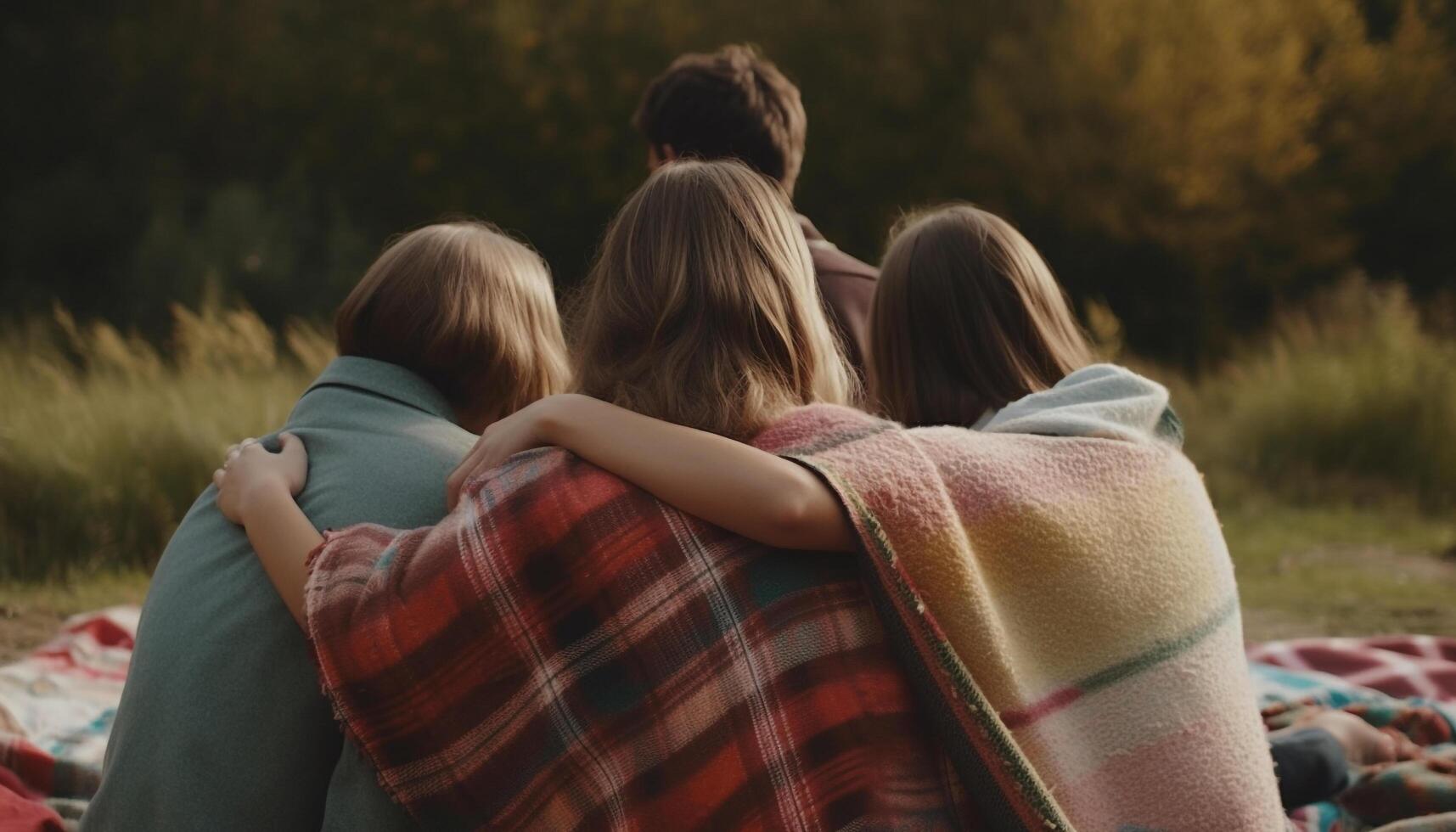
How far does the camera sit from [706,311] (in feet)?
6.51

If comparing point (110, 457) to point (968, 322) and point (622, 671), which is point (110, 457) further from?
point (622, 671)

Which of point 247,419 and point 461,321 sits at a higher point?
point 461,321

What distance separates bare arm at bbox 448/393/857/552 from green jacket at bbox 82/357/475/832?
0.39 meters

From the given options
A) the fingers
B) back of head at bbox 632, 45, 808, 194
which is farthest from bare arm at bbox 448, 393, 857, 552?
back of head at bbox 632, 45, 808, 194

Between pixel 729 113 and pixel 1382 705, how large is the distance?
228 centimetres

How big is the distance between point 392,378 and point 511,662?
65cm

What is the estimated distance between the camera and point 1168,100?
12484mm

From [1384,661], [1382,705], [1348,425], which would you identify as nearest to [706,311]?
[1382,705]

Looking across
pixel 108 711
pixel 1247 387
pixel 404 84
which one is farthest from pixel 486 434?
pixel 404 84

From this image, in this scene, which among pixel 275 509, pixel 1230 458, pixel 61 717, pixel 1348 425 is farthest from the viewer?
pixel 1230 458

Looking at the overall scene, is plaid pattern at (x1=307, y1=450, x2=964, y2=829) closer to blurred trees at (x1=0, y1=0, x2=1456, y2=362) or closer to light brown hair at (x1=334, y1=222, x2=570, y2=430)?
light brown hair at (x1=334, y1=222, x2=570, y2=430)

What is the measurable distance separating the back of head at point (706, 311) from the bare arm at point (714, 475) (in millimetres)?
92

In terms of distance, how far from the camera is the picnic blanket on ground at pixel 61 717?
3.00 m

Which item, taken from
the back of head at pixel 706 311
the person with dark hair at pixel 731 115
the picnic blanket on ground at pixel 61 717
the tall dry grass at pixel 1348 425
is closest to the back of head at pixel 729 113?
the person with dark hair at pixel 731 115
